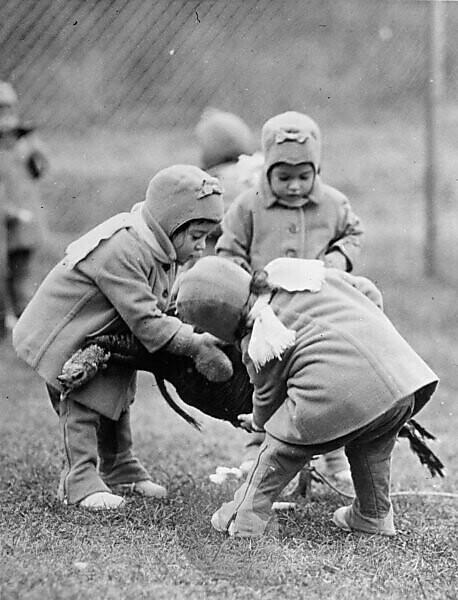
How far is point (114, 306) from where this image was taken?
193 inches

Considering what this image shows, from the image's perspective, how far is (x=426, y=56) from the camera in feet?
37.5

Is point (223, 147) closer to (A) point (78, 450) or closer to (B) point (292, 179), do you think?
(B) point (292, 179)

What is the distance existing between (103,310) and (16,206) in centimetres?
547

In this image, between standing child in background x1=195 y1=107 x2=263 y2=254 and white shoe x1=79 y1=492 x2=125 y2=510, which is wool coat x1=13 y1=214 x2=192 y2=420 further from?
standing child in background x1=195 y1=107 x2=263 y2=254

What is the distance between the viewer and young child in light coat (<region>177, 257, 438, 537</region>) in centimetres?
423

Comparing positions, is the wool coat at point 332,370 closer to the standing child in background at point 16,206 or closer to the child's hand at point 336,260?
the child's hand at point 336,260

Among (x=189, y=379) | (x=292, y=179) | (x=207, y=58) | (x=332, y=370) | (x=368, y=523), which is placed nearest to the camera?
(x=332, y=370)

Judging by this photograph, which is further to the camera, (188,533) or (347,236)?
(347,236)

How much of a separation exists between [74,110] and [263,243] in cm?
613

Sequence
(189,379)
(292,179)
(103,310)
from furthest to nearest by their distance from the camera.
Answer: (292,179)
(189,379)
(103,310)

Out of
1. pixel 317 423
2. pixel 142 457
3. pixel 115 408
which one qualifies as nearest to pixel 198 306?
pixel 317 423

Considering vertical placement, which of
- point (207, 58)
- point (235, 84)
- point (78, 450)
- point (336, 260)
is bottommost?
point (78, 450)

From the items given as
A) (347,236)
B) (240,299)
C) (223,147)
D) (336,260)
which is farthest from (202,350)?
(223,147)

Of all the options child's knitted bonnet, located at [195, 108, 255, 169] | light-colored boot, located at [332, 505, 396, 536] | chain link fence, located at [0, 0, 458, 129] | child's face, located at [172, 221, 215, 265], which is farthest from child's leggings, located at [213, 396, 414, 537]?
chain link fence, located at [0, 0, 458, 129]
